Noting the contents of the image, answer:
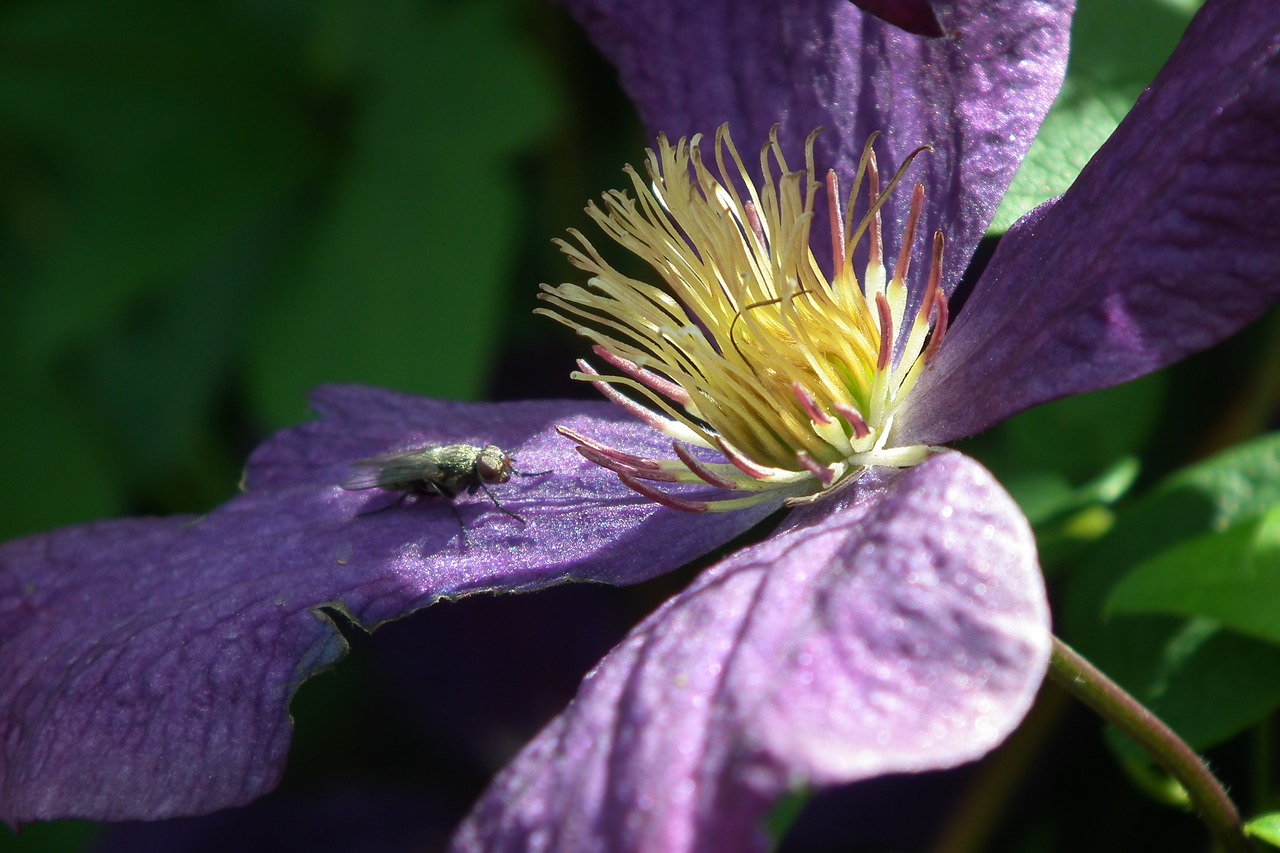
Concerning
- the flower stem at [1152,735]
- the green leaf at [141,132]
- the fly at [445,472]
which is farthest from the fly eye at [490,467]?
the green leaf at [141,132]

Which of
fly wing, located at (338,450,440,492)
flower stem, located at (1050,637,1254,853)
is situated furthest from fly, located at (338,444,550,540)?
flower stem, located at (1050,637,1254,853)

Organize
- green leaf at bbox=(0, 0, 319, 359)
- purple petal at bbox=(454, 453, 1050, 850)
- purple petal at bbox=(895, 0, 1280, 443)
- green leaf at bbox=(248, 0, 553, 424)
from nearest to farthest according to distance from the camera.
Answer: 1. purple petal at bbox=(454, 453, 1050, 850)
2. purple petal at bbox=(895, 0, 1280, 443)
3. green leaf at bbox=(248, 0, 553, 424)
4. green leaf at bbox=(0, 0, 319, 359)

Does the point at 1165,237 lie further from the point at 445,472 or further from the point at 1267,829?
the point at 445,472

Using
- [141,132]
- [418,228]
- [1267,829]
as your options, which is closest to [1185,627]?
[1267,829]

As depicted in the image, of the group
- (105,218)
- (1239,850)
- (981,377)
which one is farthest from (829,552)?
(105,218)

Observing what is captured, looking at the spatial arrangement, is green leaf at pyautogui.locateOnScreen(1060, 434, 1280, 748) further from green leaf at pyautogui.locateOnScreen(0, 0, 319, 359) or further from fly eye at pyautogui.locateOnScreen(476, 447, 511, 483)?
green leaf at pyautogui.locateOnScreen(0, 0, 319, 359)

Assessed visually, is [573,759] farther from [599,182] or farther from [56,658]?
[599,182]

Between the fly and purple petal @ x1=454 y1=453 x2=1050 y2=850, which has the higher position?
purple petal @ x1=454 y1=453 x2=1050 y2=850
